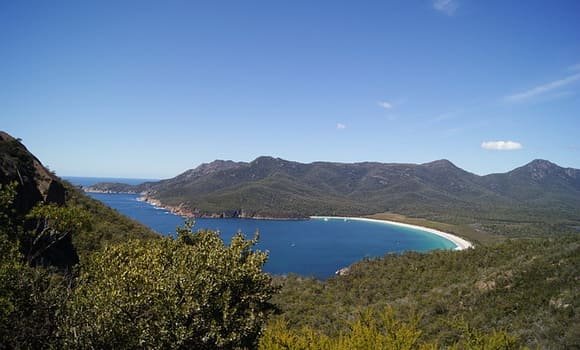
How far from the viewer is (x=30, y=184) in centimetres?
3856

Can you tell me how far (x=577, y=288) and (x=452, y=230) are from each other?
170852 mm

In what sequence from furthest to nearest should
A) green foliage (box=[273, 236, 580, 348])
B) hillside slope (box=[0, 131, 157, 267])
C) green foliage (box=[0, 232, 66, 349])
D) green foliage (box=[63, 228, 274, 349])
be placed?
1. hillside slope (box=[0, 131, 157, 267])
2. green foliage (box=[273, 236, 580, 348])
3. green foliage (box=[63, 228, 274, 349])
4. green foliage (box=[0, 232, 66, 349])

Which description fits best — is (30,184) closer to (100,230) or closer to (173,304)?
(100,230)

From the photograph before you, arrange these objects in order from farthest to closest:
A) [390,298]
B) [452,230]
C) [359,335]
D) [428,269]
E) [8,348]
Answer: [452,230]
[428,269]
[390,298]
[359,335]
[8,348]

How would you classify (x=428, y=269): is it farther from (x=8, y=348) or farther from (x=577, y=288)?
(x=8, y=348)

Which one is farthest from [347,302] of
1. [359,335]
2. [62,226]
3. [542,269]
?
[62,226]

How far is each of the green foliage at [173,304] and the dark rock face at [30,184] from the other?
24174 millimetres

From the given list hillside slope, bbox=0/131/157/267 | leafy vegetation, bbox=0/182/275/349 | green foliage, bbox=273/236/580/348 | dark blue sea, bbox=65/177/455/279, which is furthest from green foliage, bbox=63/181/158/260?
dark blue sea, bbox=65/177/455/279

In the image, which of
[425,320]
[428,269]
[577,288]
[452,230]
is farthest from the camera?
[452,230]

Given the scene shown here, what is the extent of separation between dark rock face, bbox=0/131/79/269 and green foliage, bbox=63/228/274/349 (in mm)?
24174

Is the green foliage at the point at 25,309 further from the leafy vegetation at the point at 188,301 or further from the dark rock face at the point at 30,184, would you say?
the dark rock face at the point at 30,184

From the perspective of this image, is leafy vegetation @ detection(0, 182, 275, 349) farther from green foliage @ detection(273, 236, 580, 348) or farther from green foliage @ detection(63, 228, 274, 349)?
green foliage @ detection(273, 236, 580, 348)

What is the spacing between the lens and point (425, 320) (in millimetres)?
33812

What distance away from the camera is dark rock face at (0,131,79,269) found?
111ft
